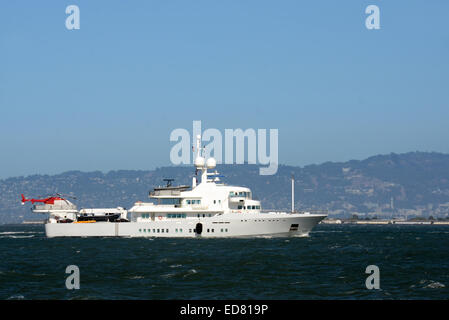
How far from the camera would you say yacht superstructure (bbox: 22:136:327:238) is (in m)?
78.4

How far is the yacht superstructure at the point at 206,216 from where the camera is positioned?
78.4 meters

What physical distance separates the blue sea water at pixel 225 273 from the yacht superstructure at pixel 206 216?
12.8m

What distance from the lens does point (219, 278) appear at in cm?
4078

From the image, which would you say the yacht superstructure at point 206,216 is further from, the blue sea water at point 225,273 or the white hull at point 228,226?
Answer: the blue sea water at point 225,273

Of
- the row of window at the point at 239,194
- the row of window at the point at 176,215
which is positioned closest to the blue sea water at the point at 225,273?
the row of window at the point at 239,194

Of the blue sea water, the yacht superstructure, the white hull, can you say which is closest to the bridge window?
the yacht superstructure

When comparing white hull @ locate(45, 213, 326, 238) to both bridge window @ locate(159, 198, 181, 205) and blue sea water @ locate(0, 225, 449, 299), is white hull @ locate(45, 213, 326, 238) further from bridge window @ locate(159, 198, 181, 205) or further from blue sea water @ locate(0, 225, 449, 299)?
blue sea water @ locate(0, 225, 449, 299)

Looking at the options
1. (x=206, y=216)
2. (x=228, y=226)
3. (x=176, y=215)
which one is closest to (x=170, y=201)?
(x=176, y=215)

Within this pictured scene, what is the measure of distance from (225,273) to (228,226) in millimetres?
35474

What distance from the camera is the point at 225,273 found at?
4322 centimetres

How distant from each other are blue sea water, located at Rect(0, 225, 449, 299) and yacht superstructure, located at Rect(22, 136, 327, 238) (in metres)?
12.8

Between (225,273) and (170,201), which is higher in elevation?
(170,201)

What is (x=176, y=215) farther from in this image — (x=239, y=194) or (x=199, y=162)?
(x=239, y=194)
